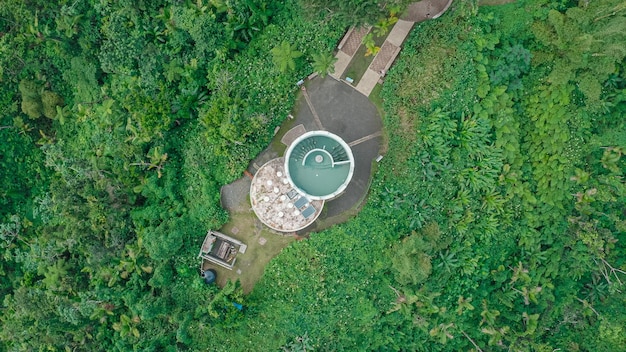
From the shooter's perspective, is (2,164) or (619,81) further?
(2,164)

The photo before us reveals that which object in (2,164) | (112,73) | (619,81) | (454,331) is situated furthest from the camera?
(2,164)

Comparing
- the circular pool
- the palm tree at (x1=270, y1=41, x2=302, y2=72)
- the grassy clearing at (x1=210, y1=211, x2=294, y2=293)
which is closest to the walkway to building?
the palm tree at (x1=270, y1=41, x2=302, y2=72)

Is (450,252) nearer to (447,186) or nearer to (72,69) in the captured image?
(447,186)

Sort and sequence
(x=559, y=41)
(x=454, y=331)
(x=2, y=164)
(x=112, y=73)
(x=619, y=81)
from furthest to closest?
(x=2, y=164) < (x=112, y=73) < (x=454, y=331) < (x=619, y=81) < (x=559, y=41)

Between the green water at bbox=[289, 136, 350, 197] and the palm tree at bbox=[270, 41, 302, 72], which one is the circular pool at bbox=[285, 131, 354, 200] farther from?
the palm tree at bbox=[270, 41, 302, 72]

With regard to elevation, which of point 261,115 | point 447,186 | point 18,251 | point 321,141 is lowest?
point 447,186

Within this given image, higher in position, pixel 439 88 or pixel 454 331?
pixel 439 88

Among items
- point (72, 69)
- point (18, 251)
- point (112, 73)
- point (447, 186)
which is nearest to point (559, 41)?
point (447, 186)
